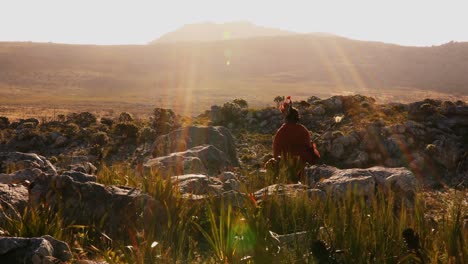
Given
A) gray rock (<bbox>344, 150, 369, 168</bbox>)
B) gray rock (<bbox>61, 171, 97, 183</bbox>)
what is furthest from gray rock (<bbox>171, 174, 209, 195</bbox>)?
gray rock (<bbox>344, 150, 369, 168</bbox>)

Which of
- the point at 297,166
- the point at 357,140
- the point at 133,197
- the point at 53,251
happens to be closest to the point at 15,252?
the point at 53,251

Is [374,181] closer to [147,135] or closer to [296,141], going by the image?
[296,141]

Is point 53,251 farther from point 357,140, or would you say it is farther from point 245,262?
point 357,140

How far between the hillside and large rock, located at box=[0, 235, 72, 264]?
251 feet

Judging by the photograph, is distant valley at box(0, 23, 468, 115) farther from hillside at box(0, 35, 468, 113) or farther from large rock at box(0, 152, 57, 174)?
large rock at box(0, 152, 57, 174)

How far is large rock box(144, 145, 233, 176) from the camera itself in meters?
9.36

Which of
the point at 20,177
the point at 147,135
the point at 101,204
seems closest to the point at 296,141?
the point at 101,204

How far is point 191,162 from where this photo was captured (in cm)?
977

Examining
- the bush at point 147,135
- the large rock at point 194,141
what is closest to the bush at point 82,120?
the bush at point 147,135

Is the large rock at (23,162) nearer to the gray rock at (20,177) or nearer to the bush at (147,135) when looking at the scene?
the gray rock at (20,177)

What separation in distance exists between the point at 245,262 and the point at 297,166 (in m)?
4.93

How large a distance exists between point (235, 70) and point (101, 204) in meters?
131

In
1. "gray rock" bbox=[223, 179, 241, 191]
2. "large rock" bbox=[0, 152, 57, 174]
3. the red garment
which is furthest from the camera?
the red garment

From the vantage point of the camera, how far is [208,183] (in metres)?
7.68
